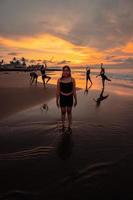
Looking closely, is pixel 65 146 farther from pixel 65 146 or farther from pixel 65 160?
→ pixel 65 160

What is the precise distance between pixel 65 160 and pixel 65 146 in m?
0.97

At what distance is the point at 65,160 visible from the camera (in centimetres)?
556

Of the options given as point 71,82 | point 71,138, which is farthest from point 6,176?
point 71,82

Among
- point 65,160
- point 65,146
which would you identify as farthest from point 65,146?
point 65,160

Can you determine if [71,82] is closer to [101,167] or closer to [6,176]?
[101,167]

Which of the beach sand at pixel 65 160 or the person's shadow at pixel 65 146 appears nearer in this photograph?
the beach sand at pixel 65 160

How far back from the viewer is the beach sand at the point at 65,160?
4.26 m

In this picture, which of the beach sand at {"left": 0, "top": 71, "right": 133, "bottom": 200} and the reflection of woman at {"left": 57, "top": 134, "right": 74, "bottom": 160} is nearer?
the beach sand at {"left": 0, "top": 71, "right": 133, "bottom": 200}

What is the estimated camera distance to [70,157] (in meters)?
5.74

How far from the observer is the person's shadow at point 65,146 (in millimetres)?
5872

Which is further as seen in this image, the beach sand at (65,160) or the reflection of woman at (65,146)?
the reflection of woman at (65,146)

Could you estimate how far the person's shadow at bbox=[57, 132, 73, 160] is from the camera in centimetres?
587

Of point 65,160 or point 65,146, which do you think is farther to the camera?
point 65,146

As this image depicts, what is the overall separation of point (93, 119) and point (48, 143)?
139 inches
